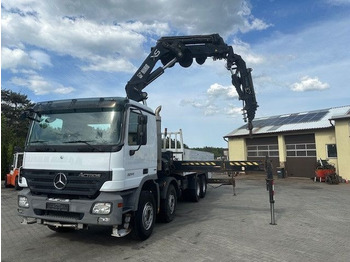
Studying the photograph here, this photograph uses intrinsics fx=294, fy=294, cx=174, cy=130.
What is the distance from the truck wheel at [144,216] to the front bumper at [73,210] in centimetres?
73

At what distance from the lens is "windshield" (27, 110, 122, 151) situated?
536cm

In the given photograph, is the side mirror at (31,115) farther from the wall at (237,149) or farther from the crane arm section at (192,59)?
the wall at (237,149)

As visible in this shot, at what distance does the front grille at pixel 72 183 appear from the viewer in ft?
16.9

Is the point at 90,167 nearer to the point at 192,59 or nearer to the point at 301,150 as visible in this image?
the point at 192,59

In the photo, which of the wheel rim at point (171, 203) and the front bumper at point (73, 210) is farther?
the wheel rim at point (171, 203)

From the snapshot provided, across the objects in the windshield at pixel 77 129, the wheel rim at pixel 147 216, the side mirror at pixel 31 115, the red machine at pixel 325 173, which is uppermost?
the side mirror at pixel 31 115

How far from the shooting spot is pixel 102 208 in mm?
5043

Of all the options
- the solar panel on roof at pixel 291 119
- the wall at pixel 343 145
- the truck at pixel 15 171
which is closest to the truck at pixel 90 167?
the truck at pixel 15 171

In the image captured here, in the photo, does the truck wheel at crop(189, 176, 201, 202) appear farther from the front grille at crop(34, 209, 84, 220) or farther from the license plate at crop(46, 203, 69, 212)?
the license plate at crop(46, 203, 69, 212)

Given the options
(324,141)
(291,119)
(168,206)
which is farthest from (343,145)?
(168,206)

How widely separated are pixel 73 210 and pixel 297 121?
2087cm

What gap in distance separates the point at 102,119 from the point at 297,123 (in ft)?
64.7

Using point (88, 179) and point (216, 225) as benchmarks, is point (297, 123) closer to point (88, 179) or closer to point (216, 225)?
point (216, 225)

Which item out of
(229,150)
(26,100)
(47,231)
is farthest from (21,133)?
(47,231)
